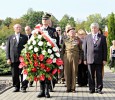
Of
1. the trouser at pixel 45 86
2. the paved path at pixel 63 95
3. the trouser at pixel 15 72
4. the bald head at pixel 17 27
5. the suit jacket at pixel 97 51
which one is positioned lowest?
the paved path at pixel 63 95

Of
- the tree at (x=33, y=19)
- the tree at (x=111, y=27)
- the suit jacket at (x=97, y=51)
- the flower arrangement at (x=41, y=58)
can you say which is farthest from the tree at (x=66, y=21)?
the flower arrangement at (x=41, y=58)

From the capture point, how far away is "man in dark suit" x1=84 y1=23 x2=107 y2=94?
11273 mm

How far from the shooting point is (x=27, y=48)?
10234 mm

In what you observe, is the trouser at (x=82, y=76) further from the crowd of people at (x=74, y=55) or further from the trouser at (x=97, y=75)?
the trouser at (x=97, y=75)

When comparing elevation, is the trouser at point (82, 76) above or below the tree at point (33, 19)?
below

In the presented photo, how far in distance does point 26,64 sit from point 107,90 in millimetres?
3369

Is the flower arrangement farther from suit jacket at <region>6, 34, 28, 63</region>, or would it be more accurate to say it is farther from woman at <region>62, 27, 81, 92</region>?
woman at <region>62, 27, 81, 92</region>

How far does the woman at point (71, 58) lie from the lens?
1178 cm

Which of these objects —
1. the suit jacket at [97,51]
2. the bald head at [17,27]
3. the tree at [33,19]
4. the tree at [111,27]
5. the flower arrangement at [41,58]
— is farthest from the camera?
the tree at [33,19]

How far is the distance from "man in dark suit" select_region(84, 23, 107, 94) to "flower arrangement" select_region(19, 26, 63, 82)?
1.56m

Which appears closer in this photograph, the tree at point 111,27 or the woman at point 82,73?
the woman at point 82,73

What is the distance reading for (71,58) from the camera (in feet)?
38.7

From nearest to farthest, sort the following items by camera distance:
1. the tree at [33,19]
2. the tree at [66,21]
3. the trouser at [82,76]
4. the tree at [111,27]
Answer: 1. the trouser at [82,76]
2. the tree at [111,27]
3. the tree at [33,19]
4. the tree at [66,21]

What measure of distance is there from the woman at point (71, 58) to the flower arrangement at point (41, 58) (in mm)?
1636
